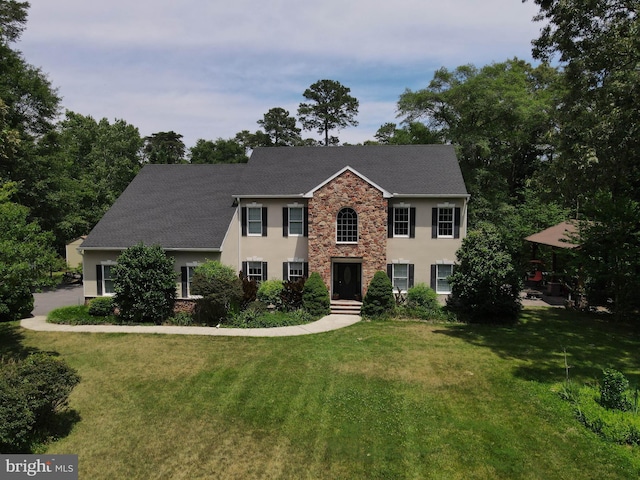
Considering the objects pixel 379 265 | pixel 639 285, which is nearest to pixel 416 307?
pixel 379 265

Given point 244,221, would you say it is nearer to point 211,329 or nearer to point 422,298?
point 211,329

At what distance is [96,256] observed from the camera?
23.2 m

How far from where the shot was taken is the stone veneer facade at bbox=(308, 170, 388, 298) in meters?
22.7

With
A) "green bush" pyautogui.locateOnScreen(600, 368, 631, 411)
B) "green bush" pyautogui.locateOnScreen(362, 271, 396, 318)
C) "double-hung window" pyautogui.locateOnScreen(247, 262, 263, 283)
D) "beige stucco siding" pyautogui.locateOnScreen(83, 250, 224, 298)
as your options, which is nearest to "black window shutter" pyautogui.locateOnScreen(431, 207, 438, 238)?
"green bush" pyautogui.locateOnScreen(362, 271, 396, 318)

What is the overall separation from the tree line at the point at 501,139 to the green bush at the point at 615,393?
8.61m

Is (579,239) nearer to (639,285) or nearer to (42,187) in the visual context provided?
(639,285)

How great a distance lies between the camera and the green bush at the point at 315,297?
22.0 meters

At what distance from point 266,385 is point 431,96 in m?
33.0

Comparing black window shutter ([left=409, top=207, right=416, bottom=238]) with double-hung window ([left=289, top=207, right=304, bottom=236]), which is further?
double-hung window ([left=289, top=207, right=304, bottom=236])

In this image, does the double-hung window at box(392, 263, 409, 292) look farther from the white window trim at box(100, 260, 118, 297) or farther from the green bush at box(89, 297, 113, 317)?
the white window trim at box(100, 260, 118, 297)

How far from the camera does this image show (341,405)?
11797 millimetres

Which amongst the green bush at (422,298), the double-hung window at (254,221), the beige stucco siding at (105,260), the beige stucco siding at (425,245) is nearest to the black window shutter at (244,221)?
the double-hung window at (254,221)

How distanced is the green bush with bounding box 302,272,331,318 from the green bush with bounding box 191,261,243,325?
139 inches

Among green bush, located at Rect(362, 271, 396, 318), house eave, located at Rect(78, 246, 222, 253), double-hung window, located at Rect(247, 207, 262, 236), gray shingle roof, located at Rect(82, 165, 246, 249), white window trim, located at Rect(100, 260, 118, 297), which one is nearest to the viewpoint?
green bush, located at Rect(362, 271, 396, 318)
